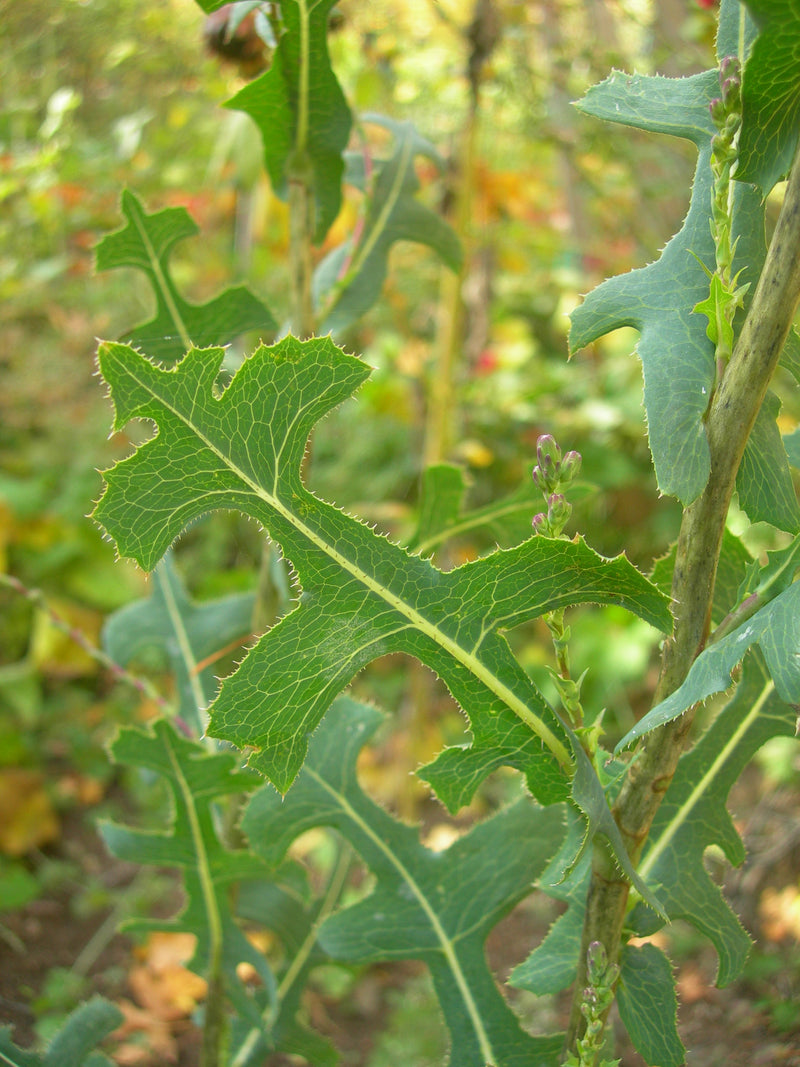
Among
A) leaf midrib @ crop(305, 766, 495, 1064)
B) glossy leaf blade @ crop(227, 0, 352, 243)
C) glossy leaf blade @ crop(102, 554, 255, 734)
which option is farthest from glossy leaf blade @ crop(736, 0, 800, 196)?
glossy leaf blade @ crop(102, 554, 255, 734)

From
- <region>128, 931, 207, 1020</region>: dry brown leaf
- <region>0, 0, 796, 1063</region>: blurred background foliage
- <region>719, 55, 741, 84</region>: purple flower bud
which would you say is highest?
<region>719, 55, 741, 84</region>: purple flower bud

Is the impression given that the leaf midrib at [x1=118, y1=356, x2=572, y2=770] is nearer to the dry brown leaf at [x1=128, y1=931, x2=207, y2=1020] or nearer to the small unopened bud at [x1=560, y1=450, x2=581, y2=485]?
the small unopened bud at [x1=560, y1=450, x2=581, y2=485]

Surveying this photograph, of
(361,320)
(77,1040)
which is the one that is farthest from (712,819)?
(361,320)

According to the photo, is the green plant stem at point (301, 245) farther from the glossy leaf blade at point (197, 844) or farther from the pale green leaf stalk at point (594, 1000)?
the pale green leaf stalk at point (594, 1000)

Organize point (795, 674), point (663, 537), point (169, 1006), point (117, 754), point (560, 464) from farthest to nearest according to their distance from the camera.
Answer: point (663, 537)
point (169, 1006)
point (117, 754)
point (560, 464)
point (795, 674)

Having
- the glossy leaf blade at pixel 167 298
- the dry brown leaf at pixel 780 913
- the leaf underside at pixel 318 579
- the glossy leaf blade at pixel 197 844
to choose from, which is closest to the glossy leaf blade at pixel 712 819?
the leaf underside at pixel 318 579

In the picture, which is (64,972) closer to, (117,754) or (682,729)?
(117,754)

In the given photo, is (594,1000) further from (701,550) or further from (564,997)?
(564,997)

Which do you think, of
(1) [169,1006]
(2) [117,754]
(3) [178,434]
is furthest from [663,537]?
(3) [178,434]
